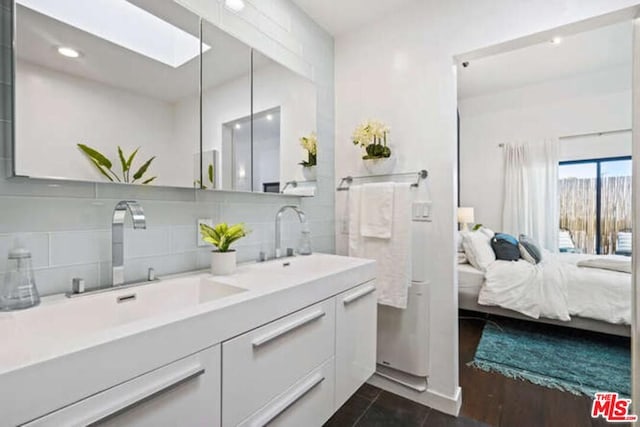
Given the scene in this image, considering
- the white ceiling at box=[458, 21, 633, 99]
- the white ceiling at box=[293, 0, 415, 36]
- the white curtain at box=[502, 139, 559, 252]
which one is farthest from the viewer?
the white curtain at box=[502, 139, 559, 252]

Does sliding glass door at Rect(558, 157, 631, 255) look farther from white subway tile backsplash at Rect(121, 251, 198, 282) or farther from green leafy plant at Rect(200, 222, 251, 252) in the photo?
white subway tile backsplash at Rect(121, 251, 198, 282)

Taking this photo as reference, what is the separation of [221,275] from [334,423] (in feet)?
3.62

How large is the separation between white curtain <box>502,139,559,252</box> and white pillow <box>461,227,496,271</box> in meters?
1.50

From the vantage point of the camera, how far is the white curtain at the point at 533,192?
4.16m

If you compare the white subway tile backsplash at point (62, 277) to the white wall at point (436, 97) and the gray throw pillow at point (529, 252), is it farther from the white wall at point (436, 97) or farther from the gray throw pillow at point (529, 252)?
the gray throw pillow at point (529, 252)

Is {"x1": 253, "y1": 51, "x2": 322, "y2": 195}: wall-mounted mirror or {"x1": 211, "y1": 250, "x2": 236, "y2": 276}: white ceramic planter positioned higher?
{"x1": 253, "y1": 51, "x2": 322, "y2": 195}: wall-mounted mirror

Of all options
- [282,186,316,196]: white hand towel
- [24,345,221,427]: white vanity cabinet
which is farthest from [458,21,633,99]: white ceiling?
[24,345,221,427]: white vanity cabinet

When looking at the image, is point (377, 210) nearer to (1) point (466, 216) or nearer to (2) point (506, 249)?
(2) point (506, 249)

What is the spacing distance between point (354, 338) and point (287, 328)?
0.51m

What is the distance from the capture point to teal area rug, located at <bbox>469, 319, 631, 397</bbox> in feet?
6.44

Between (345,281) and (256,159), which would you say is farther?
(256,159)

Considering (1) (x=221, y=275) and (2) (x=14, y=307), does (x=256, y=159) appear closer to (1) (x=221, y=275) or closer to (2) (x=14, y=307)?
(1) (x=221, y=275)

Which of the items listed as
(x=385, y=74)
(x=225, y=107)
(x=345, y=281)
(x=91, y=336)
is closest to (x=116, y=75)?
(x=225, y=107)

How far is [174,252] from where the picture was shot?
125 centimetres
